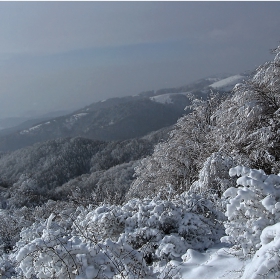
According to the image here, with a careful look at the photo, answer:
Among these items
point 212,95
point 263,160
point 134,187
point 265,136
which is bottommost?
point 134,187

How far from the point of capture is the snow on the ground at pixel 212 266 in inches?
195

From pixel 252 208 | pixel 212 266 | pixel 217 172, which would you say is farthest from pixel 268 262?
pixel 217 172

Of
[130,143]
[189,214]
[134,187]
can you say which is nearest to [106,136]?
[130,143]

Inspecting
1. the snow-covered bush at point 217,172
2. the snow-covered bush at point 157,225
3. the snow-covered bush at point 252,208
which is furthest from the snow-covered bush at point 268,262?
the snow-covered bush at point 217,172

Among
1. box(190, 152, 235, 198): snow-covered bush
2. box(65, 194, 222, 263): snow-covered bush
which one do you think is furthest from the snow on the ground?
box(190, 152, 235, 198): snow-covered bush

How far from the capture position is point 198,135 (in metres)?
18.6

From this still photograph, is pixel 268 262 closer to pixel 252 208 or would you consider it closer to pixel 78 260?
pixel 252 208

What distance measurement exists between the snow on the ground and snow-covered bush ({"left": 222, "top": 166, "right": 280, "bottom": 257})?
0.35m

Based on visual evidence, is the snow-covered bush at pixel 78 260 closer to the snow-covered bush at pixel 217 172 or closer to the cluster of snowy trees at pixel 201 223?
the cluster of snowy trees at pixel 201 223

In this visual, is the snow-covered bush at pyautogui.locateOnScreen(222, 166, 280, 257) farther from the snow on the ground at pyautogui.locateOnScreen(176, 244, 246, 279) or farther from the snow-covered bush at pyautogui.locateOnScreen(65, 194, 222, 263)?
the snow-covered bush at pyautogui.locateOnScreen(65, 194, 222, 263)

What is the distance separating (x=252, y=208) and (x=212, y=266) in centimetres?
136

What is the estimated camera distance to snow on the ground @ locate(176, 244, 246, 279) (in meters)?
4.95

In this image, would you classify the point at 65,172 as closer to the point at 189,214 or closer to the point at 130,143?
the point at 130,143

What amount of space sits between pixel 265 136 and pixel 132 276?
9.52 metres
